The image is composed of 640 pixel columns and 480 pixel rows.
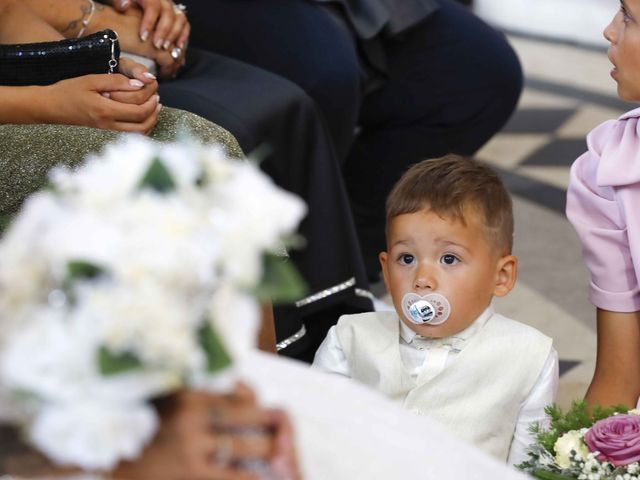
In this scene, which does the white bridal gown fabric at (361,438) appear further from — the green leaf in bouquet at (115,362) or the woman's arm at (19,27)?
the woman's arm at (19,27)

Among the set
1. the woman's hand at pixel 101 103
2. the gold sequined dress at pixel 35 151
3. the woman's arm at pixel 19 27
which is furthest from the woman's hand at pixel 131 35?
the gold sequined dress at pixel 35 151

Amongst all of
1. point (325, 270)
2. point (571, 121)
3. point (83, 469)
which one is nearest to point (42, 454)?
point (83, 469)

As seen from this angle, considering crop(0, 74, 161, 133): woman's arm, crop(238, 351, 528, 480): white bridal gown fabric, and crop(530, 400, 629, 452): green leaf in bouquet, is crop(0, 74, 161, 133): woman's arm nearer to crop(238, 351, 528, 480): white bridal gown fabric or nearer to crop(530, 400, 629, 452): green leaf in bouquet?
crop(530, 400, 629, 452): green leaf in bouquet

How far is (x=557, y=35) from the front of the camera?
499 cm

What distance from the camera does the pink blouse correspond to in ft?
5.49

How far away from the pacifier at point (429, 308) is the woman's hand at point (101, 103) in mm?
540

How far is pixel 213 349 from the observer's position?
756 mm

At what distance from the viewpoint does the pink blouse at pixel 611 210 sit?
1.67 m

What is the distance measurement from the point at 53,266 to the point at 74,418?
10 centimetres

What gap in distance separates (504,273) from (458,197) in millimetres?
130

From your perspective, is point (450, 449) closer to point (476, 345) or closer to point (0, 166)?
point (476, 345)

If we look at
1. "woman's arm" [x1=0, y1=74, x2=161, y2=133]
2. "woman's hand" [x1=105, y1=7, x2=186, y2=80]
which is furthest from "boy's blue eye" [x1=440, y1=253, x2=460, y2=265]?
"woman's hand" [x1=105, y1=7, x2=186, y2=80]

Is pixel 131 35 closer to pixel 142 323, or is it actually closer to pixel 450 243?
pixel 450 243

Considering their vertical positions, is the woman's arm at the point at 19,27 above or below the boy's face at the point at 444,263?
above
